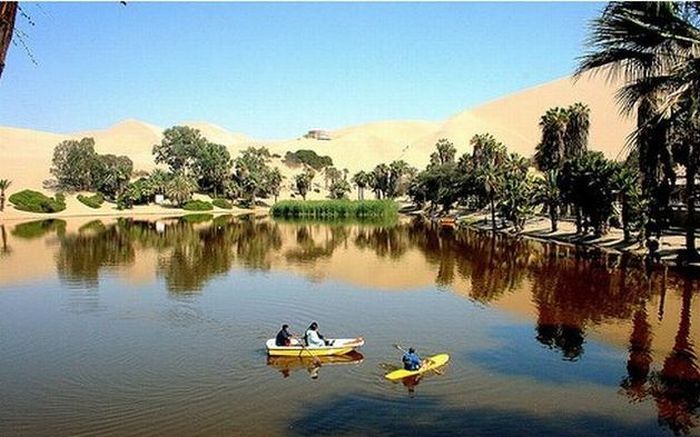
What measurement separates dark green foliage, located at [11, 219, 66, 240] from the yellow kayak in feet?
186

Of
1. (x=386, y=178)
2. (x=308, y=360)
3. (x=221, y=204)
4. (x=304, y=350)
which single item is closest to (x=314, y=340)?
(x=304, y=350)

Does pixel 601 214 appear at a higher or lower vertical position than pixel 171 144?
lower

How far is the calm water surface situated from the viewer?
53.4ft

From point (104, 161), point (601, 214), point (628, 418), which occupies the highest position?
point (104, 161)

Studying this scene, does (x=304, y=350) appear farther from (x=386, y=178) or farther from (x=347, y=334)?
(x=386, y=178)

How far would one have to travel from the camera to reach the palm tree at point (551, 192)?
63.0m

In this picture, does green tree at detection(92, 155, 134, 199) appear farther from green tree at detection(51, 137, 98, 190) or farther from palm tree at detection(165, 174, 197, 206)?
palm tree at detection(165, 174, 197, 206)

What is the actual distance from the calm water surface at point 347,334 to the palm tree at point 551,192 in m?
Result: 14.4

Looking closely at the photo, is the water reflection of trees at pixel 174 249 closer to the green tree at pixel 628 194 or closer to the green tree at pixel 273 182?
the green tree at pixel 628 194

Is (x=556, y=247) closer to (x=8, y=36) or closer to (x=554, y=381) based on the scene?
(x=554, y=381)

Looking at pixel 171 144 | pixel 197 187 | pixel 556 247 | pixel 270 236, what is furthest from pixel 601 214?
pixel 171 144

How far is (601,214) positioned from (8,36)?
181ft

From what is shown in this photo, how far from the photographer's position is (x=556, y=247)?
5644cm

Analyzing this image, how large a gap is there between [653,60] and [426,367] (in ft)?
40.7
